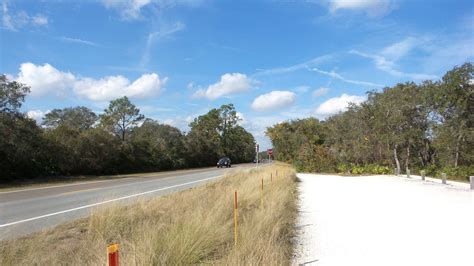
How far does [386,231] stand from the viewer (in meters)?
10.1

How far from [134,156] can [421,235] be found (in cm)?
4723

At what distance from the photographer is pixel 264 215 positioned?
955 cm

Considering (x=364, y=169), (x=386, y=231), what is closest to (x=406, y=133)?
(x=364, y=169)

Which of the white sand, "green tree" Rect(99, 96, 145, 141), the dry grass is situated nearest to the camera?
the dry grass

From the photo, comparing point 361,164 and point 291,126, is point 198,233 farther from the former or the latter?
point 291,126

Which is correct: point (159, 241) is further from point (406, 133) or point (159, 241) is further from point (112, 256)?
point (406, 133)

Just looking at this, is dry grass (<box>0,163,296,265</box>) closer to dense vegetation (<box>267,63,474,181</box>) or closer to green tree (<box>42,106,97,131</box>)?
dense vegetation (<box>267,63,474,181</box>)

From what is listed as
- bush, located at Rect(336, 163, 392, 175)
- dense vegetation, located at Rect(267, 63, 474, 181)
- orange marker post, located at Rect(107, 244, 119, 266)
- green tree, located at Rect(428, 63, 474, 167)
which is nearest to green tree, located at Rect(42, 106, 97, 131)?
dense vegetation, located at Rect(267, 63, 474, 181)

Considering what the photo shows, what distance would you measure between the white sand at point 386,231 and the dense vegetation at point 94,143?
22.3 metres

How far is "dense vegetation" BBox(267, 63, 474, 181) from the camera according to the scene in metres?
29.8

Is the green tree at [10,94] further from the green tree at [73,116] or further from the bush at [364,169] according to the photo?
the green tree at [73,116]

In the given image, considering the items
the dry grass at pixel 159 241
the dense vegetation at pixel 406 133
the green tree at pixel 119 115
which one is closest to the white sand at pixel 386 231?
the dry grass at pixel 159 241

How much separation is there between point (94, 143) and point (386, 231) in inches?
1476

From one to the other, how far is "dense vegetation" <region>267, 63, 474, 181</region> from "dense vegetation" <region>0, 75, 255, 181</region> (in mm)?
21507
